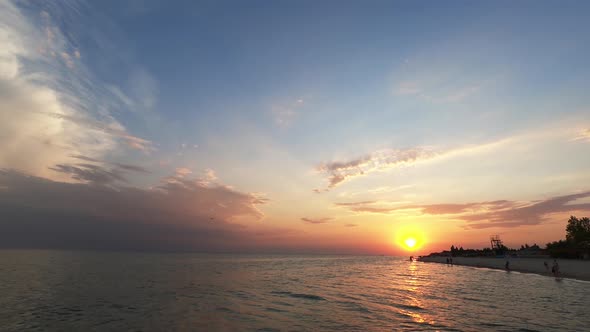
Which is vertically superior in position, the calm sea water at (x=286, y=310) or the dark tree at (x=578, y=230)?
the dark tree at (x=578, y=230)

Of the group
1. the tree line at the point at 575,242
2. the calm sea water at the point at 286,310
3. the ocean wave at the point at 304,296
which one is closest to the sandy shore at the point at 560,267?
the tree line at the point at 575,242

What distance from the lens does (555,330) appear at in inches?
850

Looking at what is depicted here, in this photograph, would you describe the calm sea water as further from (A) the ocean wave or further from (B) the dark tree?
(B) the dark tree

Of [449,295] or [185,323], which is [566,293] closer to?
[449,295]

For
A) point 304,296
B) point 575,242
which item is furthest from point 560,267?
point 304,296

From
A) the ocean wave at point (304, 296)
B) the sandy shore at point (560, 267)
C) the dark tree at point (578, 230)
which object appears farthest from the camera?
the dark tree at point (578, 230)

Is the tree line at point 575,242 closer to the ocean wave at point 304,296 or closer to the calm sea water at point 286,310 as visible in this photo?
the calm sea water at point 286,310

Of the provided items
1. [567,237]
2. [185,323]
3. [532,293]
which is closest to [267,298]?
[185,323]

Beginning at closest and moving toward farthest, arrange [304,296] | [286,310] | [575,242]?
[286,310], [304,296], [575,242]

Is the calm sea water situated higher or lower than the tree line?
lower

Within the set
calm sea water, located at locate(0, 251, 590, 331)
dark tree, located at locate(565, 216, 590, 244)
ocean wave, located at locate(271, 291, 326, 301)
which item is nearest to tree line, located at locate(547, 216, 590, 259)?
dark tree, located at locate(565, 216, 590, 244)

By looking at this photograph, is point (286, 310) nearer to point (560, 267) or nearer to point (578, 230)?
point (560, 267)

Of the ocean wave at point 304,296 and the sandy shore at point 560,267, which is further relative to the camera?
the sandy shore at point 560,267

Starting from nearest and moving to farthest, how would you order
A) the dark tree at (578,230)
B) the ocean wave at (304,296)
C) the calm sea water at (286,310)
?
the calm sea water at (286,310)
the ocean wave at (304,296)
the dark tree at (578,230)
